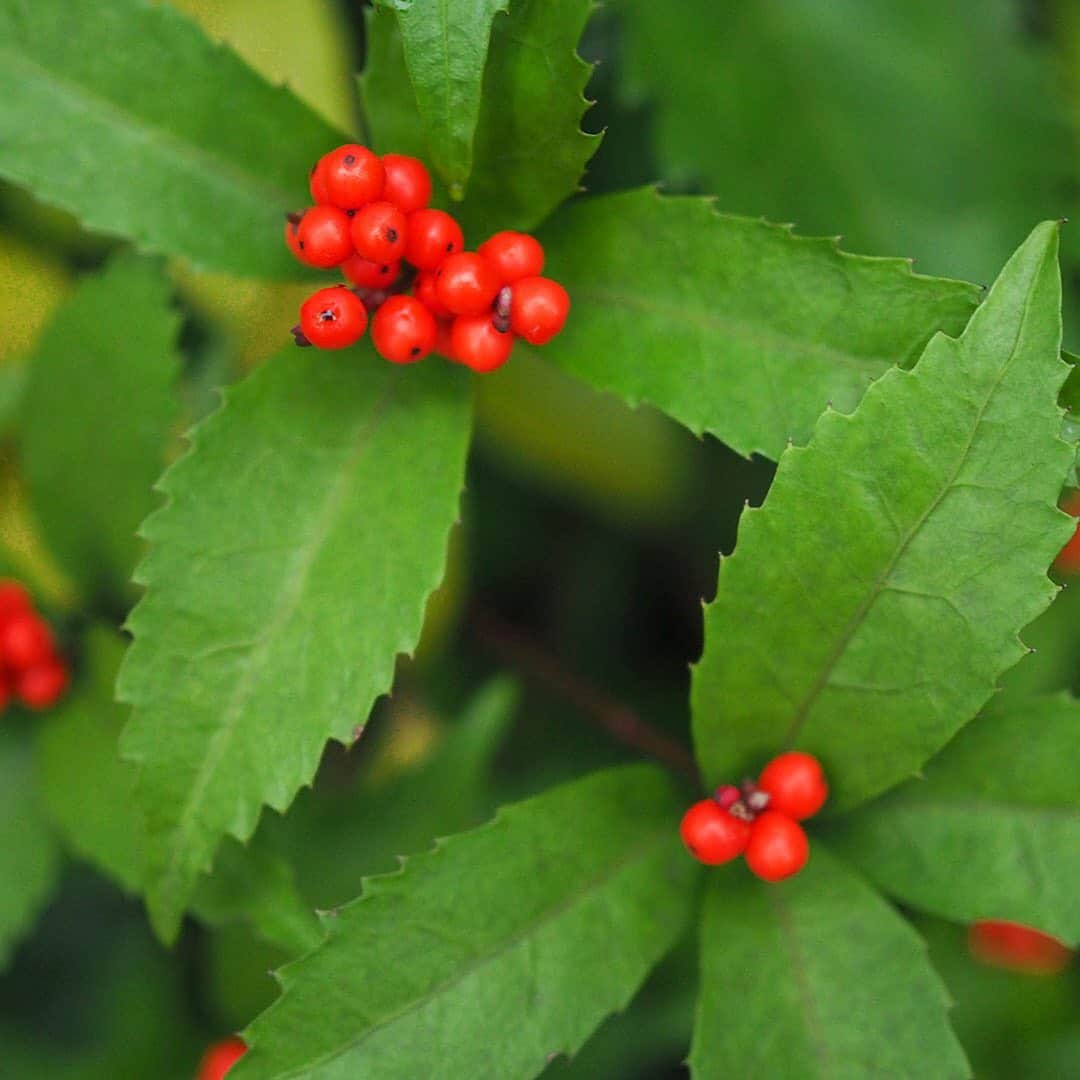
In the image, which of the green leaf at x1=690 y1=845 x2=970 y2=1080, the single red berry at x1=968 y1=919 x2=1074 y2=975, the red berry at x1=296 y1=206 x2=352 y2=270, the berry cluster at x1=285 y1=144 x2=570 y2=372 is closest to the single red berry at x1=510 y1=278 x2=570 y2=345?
the berry cluster at x1=285 y1=144 x2=570 y2=372

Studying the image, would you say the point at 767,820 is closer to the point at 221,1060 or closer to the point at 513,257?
the point at 513,257

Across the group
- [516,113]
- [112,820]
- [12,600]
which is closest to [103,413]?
[12,600]

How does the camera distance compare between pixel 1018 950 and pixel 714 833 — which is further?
pixel 1018 950

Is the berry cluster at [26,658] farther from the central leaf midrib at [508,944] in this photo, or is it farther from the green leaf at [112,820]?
the central leaf midrib at [508,944]

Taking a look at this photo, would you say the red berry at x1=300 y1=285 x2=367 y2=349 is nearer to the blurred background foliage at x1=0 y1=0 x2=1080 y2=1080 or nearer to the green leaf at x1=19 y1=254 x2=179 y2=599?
the green leaf at x1=19 y1=254 x2=179 y2=599

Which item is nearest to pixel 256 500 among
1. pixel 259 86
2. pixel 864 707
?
pixel 259 86

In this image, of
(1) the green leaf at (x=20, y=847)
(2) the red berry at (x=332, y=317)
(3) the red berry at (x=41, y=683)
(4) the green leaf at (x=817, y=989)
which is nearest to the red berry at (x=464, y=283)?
(2) the red berry at (x=332, y=317)
